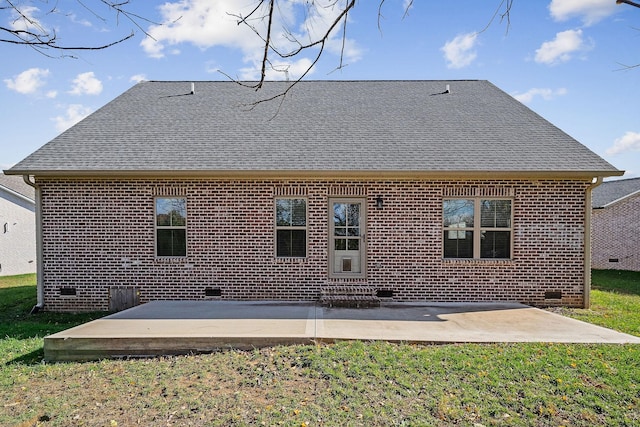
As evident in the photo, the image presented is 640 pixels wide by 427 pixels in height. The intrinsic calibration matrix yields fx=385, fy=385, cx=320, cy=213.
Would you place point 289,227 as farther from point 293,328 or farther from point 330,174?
point 293,328

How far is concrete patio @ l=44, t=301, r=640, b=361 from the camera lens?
5.70m

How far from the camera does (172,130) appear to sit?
1005cm

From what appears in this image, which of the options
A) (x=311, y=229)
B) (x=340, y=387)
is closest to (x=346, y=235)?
(x=311, y=229)

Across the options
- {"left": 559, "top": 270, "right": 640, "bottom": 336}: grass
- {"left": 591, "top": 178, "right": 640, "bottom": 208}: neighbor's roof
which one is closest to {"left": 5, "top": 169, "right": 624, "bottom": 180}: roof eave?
{"left": 559, "top": 270, "right": 640, "bottom": 336}: grass

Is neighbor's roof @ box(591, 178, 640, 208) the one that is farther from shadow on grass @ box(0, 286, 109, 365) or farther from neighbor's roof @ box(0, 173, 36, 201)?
neighbor's roof @ box(0, 173, 36, 201)

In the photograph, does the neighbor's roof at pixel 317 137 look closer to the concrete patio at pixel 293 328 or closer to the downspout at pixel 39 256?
the downspout at pixel 39 256

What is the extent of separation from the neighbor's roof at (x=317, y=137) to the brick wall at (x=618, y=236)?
11.9 metres

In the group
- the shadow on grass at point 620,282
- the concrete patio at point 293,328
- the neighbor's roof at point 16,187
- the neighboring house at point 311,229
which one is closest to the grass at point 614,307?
the shadow on grass at point 620,282

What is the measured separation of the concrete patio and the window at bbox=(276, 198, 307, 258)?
129 centimetres

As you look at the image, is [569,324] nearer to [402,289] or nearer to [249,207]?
[402,289]

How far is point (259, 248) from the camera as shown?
8.82m

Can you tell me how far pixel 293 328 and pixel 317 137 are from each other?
5.14 m

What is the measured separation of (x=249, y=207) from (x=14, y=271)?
1610cm

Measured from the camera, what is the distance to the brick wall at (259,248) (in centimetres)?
878
